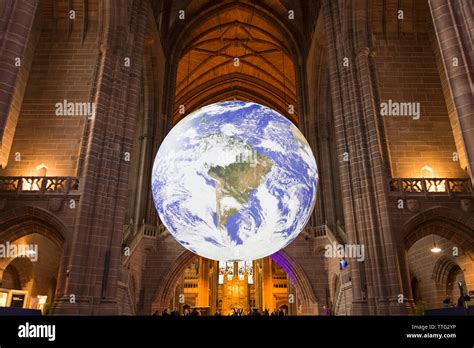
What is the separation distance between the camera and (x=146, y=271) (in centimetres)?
1766

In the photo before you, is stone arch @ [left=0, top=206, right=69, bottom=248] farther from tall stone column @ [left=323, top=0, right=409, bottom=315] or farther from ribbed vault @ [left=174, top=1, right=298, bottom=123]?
ribbed vault @ [left=174, top=1, right=298, bottom=123]

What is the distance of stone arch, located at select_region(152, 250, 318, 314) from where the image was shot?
17438 millimetres

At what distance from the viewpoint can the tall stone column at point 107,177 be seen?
10562mm

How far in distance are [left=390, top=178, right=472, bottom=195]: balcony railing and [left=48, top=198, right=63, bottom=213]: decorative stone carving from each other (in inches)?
414

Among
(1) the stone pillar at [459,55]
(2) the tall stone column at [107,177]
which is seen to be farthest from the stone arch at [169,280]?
(1) the stone pillar at [459,55]

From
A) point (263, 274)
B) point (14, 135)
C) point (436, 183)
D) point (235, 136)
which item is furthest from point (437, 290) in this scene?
point (263, 274)

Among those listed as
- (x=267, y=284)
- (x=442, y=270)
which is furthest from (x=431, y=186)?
(x=267, y=284)

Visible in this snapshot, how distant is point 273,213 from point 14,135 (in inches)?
445

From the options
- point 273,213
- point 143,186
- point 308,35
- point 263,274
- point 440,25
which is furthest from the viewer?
point 263,274

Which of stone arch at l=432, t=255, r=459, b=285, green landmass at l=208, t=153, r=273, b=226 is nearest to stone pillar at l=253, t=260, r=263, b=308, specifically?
stone arch at l=432, t=255, r=459, b=285

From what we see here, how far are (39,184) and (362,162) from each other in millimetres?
10553

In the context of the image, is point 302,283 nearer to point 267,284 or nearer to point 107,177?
point 107,177
